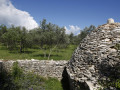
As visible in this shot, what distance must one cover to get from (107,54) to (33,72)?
737cm

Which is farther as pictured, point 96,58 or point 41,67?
point 41,67

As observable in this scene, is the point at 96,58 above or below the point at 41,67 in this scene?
above

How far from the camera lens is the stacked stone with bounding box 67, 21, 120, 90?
543cm

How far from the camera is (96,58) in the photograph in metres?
6.27

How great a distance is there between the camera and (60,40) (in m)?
19.7

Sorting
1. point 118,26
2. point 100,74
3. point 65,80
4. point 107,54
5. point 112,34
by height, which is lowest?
point 65,80

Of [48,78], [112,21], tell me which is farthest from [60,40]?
[112,21]

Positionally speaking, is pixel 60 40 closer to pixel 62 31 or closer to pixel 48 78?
pixel 62 31

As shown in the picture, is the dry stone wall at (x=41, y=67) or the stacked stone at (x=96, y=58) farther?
the dry stone wall at (x=41, y=67)

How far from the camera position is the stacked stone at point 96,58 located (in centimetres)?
543

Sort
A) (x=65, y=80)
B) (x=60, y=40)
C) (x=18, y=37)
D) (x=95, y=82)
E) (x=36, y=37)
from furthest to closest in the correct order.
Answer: (x=18, y=37), (x=60, y=40), (x=36, y=37), (x=65, y=80), (x=95, y=82)

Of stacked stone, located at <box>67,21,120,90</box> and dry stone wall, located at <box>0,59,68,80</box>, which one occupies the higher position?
stacked stone, located at <box>67,21,120,90</box>

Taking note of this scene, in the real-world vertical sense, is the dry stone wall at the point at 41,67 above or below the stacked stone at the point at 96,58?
below

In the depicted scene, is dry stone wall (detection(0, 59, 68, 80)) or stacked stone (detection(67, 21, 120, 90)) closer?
stacked stone (detection(67, 21, 120, 90))
